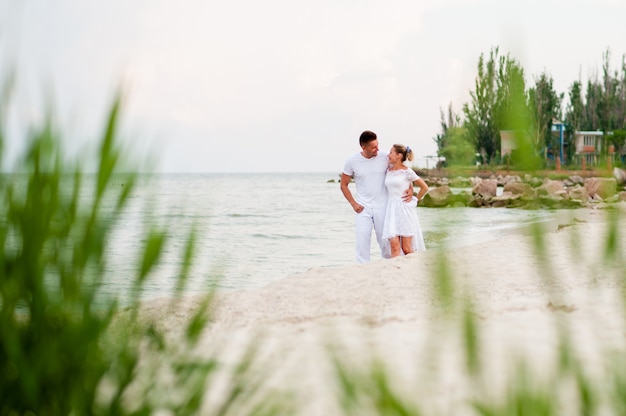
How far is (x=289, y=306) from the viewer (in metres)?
7.50

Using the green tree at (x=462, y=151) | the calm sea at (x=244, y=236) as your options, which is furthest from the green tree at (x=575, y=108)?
the green tree at (x=462, y=151)

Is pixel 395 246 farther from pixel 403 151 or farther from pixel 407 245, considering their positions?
pixel 403 151

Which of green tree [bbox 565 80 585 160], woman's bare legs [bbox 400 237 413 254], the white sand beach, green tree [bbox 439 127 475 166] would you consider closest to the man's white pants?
woman's bare legs [bbox 400 237 413 254]

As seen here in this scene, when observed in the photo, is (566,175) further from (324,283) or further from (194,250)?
(194,250)

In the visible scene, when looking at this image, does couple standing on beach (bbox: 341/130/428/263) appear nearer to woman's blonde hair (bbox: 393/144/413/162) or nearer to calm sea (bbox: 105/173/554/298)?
woman's blonde hair (bbox: 393/144/413/162)

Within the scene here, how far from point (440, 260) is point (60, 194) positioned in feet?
2.75

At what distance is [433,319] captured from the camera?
92cm

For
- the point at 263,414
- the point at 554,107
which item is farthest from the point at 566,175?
the point at 263,414

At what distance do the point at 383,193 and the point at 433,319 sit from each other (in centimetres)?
864

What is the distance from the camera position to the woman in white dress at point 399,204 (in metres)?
9.08

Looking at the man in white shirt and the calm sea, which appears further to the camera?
the man in white shirt

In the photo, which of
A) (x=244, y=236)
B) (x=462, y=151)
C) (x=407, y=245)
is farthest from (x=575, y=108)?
(x=462, y=151)

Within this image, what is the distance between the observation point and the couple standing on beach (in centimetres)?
926

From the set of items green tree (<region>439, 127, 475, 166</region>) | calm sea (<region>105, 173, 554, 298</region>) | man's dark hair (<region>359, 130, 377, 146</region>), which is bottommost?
calm sea (<region>105, 173, 554, 298</region>)
